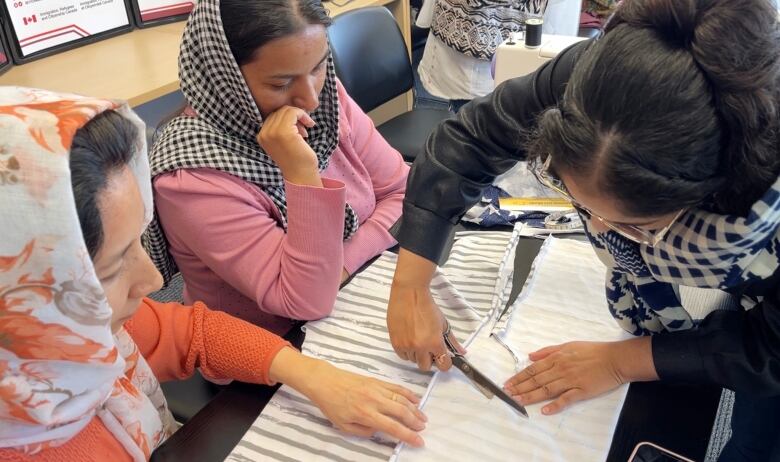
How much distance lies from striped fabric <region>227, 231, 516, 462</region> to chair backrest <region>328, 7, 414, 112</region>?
91 cm

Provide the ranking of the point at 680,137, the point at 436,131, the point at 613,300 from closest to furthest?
the point at 680,137
the point at 613,300
the point at 436,131

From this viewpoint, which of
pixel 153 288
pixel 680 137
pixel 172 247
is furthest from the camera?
pixel 172 247

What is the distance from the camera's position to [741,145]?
0.56 metres

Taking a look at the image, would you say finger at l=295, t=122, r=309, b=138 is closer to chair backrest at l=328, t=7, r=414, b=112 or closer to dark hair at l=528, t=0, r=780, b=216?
dark hair at l=528, t=0, r=780, b=216

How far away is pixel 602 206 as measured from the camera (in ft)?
2.14

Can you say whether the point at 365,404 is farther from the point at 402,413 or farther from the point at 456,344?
the point at 456,344

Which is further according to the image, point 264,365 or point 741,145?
point 264,365

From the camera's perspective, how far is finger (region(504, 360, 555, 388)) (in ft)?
2.70

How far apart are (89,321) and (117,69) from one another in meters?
1.47

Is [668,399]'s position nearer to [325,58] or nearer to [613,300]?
[613,300]

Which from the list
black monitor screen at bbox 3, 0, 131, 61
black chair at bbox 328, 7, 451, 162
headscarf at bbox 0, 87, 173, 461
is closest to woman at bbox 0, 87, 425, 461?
headscarf at bbox 0, 87, 173, 461

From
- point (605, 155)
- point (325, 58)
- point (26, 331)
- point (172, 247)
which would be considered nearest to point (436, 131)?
point (325, 58)

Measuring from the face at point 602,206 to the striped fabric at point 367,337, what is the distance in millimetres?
313

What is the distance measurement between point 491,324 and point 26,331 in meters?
0.61
